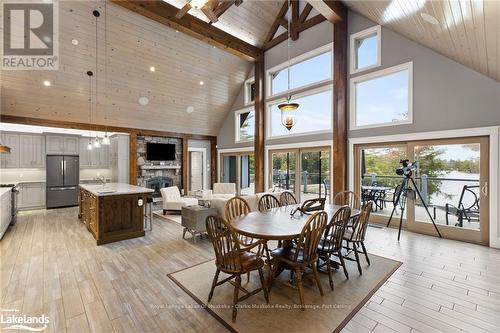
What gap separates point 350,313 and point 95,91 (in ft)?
24.6

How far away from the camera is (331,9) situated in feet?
16.6

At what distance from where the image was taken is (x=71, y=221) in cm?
577

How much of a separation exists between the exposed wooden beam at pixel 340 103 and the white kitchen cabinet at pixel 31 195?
892cm

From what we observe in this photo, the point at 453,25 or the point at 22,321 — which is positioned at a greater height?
the point at 453,25

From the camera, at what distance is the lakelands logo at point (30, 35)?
4.28 meters

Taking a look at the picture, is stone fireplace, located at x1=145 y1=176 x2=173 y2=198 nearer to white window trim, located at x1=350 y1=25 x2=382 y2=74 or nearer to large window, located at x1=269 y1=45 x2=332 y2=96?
large window, located at x1=269 y1=45 x2=332 y2=96

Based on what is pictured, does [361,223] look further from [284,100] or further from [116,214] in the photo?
[284,100]

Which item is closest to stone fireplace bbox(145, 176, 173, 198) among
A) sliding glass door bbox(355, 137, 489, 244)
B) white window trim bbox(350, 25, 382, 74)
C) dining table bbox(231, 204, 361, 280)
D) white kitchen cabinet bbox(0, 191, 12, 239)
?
white kitchen cabinet bbox(0, 191, 12, 239)

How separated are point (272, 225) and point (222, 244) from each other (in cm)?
66

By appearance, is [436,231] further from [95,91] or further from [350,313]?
[95,91]

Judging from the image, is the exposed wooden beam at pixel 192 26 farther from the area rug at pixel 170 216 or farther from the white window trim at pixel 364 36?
the area rug at pixel 170 216

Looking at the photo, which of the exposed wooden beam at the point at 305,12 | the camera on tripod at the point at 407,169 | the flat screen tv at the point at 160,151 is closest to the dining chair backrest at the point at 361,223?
the camera on tripod at the point at 407,169

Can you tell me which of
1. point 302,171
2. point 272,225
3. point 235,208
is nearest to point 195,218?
point 235,208

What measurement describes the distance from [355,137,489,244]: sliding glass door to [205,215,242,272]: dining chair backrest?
13.7 feet
